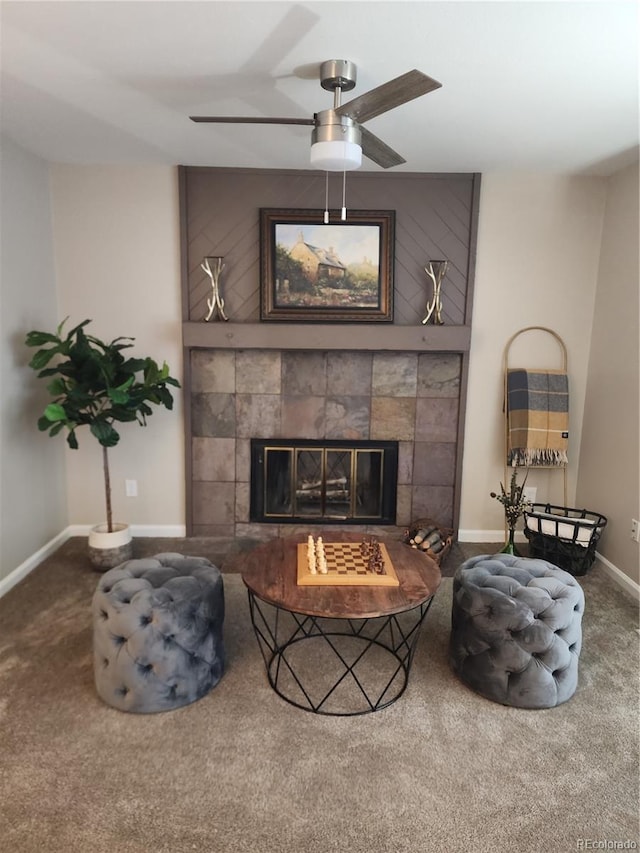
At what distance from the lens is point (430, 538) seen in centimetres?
354

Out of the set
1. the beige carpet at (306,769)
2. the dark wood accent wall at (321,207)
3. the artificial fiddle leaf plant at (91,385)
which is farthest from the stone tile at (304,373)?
the beige carpet at (306,769)

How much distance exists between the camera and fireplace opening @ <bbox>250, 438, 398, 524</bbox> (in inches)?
149

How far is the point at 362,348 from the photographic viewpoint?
138 inches

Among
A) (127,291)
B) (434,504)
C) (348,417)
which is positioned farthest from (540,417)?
(127,291)

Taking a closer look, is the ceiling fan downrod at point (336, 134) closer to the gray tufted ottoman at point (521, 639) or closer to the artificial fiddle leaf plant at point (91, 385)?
the artificial fiddle leaf plant at point (91, 385)

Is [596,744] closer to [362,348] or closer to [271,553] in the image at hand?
[271,553]

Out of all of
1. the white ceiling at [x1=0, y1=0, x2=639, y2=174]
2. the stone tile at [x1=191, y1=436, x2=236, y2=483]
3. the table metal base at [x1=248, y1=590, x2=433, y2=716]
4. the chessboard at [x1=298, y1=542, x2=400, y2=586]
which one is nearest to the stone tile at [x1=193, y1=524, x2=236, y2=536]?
the stone tile at [x1=191, y1=436, x2=236, y2=483]

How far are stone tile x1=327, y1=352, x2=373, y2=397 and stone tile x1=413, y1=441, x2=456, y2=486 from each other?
55 cm

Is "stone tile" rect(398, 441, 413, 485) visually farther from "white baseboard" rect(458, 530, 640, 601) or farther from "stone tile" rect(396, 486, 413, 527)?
"white baseboard" rect(458, 530, 640, 601)

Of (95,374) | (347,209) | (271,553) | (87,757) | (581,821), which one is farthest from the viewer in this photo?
(347,209)

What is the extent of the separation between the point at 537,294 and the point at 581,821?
114 inches

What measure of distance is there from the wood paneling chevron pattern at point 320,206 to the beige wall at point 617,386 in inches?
33.0

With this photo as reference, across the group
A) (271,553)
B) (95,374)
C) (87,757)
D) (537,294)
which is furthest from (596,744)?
(95,374)

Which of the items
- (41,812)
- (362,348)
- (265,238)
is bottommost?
(41,812)
